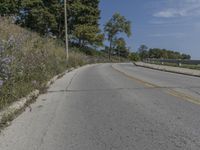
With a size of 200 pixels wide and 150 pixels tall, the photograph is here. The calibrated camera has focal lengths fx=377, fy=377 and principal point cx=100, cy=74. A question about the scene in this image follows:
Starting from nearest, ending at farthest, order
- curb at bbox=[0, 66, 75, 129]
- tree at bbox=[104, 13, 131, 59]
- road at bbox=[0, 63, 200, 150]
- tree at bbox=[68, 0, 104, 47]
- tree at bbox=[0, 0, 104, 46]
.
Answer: road at bbox=[0, 63, 200, 150] < curb at bbox=[0, 66, 75, 129] < tree at bbox=[0, 0, 104, 46] < tree at bbox=[68, 0, 104, 47] < tree at bbox=[104, 13, 131, 59]

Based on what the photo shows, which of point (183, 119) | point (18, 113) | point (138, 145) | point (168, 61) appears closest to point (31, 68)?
point (18, 113)

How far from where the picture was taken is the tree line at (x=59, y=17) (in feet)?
177

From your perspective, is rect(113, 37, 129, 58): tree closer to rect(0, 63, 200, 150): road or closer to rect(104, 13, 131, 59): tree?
rect(104, 13, 131, 59): tree

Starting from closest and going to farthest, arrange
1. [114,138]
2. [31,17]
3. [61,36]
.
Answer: [114,138] < [31,17] < [61,36]

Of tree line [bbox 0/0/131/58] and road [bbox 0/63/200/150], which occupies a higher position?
tree line [bbox 0/0/131/58]

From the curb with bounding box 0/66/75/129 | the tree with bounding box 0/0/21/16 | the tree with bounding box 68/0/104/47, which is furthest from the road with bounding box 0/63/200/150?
the tree with bounding box 68/0/104/47

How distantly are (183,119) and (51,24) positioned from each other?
50879mm

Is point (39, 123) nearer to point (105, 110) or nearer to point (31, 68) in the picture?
point (105, 110)

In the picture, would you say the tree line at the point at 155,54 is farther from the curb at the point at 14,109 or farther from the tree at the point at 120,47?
the curb at the point at 14,109

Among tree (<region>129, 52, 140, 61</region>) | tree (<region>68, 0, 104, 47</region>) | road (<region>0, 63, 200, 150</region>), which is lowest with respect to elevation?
tree (<region>129, 52, 140, 61</region>)

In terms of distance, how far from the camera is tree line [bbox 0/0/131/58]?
5406 cm

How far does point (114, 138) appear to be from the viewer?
268 inches

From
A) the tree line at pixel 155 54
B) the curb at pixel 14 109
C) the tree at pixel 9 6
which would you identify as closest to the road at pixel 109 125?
the curb at pixel 14 109

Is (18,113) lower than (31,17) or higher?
lower
